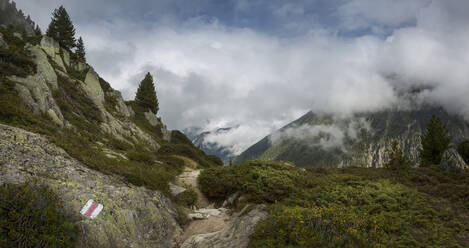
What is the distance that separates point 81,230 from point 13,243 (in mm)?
1949

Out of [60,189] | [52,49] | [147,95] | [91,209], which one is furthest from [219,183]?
[52,49]

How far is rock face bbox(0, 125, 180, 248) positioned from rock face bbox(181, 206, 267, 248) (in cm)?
150

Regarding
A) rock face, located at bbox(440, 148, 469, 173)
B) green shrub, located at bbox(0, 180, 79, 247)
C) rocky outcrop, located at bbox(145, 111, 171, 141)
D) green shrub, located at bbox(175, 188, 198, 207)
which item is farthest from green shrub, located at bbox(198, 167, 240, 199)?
rocky outcrop, located at bbox(145, 111, 171, 141)

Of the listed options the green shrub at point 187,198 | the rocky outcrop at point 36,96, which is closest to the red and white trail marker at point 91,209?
the green shrub at point 187,198

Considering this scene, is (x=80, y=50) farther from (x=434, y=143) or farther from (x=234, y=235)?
(x=434, y=143)

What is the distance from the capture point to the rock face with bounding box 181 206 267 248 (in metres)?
9.51

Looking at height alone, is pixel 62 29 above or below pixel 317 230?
above

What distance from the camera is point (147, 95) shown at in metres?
56.7

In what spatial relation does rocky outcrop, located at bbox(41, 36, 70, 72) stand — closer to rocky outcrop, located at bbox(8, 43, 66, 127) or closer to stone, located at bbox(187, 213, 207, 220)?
rocky outcrop, located at bbox(8, 43, 66, 127)

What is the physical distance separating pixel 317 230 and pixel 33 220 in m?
9.30

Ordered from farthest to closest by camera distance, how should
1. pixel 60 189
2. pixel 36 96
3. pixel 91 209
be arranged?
1. pixel 36 96
2. pixel 91 209
3. pixel 60 189

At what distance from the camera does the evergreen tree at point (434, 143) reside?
117 ft

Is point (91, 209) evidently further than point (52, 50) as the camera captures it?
No

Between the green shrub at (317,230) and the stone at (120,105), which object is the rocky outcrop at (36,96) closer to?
the green shrub at (317,230)
